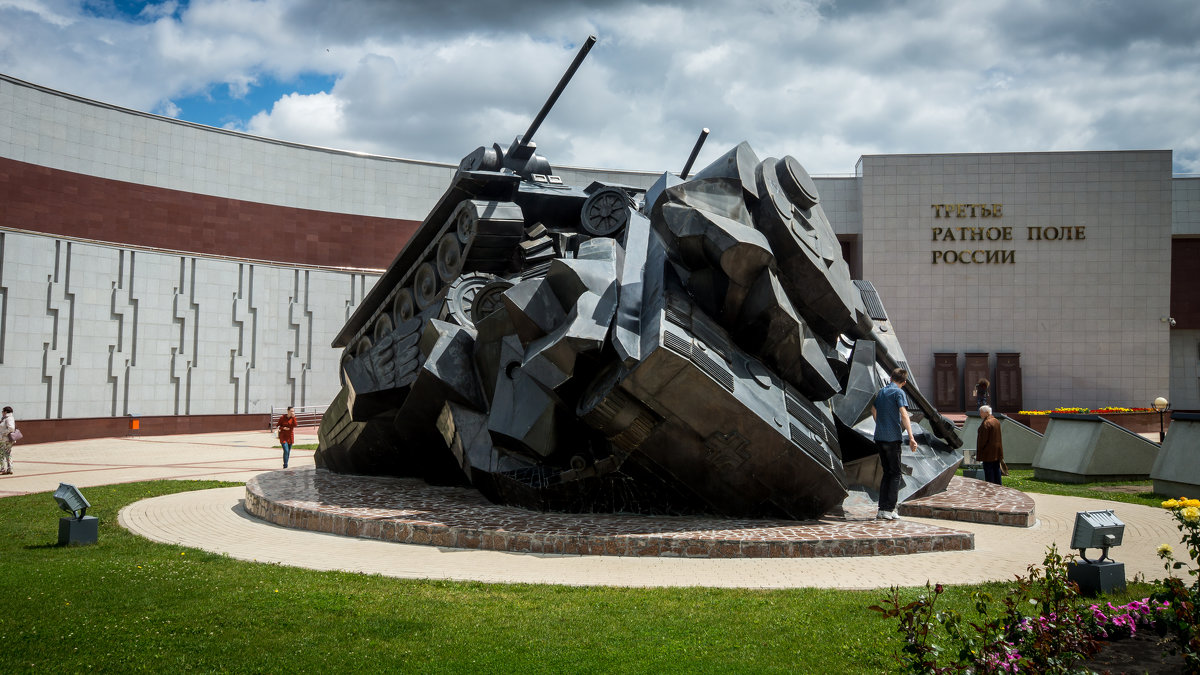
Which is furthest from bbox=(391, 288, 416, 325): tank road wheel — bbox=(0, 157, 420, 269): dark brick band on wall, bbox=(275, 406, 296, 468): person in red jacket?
bbox=(0, 157, 420, 269): dark brick band on wall

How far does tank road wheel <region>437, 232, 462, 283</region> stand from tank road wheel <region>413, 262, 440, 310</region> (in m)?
0.25

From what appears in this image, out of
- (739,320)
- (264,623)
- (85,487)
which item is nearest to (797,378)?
(739,320)

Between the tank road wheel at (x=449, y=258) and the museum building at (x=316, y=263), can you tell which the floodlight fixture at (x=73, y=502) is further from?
the museum building at (x=316, y=263)

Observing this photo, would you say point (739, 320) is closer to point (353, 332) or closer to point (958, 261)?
point (353, 332)

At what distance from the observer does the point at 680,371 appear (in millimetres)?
7762

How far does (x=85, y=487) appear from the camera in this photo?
13453mm

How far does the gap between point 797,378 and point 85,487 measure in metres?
11.0

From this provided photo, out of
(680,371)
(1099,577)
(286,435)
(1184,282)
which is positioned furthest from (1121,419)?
(1099,577)

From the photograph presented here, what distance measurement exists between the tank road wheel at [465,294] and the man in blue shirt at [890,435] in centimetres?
487

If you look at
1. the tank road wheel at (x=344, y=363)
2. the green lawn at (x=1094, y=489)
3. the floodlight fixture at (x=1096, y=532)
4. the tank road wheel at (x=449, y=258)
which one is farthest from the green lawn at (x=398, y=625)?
the green lawn at (x=1094, y=489)

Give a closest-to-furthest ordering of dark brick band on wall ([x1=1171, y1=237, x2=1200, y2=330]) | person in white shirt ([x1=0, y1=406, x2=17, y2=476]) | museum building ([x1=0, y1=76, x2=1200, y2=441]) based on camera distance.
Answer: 1. person in white shirt ([x1=0, y1=406, x2=17, y2=476])
2. museum building ([x1=0, y1=76, x2=1200, y2=441])
3. dark brick band on wall ([x1=1171, y1=237, x2=1200, y2=330])

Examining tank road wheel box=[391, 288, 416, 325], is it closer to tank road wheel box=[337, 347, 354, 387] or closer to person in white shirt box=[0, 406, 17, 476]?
tank road wheel box=[337, 347, 354, 387]

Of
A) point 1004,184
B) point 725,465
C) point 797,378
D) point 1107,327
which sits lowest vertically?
point 725,465

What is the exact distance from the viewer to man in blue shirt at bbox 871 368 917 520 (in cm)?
848
